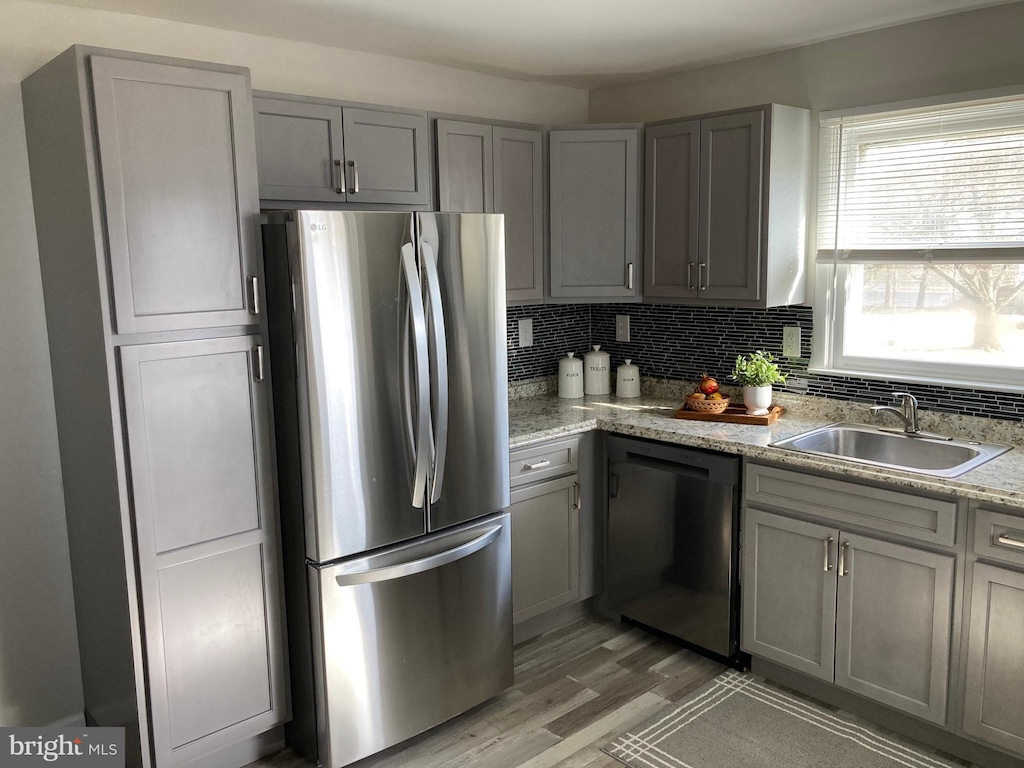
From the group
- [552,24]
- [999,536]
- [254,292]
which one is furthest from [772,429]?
[254,292]

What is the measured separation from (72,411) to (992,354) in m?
3.14

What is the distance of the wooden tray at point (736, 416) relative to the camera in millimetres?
3281

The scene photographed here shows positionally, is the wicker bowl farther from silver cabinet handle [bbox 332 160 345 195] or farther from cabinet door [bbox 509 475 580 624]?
silver cabinet handle [bbox 332 160 345 195]

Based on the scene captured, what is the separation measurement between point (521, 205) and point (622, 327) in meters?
0.90

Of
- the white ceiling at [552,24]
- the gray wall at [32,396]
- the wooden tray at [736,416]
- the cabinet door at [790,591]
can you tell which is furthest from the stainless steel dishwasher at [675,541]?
the gray wall at [32,396]

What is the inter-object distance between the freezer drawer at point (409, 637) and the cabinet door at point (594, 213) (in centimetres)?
124

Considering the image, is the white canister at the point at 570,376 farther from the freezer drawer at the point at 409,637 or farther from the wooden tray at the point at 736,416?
the freezer drawer at the point at 409,637

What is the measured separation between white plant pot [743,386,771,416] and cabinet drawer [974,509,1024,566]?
3.42 ft

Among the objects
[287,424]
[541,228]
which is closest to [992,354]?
[541,228]

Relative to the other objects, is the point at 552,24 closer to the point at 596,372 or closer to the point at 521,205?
the point at 521,205

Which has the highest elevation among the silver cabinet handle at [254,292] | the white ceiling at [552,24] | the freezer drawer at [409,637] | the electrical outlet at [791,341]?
the white ceiling at [552,24]

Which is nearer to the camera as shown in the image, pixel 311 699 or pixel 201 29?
pixel 311 699

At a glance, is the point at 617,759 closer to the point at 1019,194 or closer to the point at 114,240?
the point at 114,240

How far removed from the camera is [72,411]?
2531 mm
